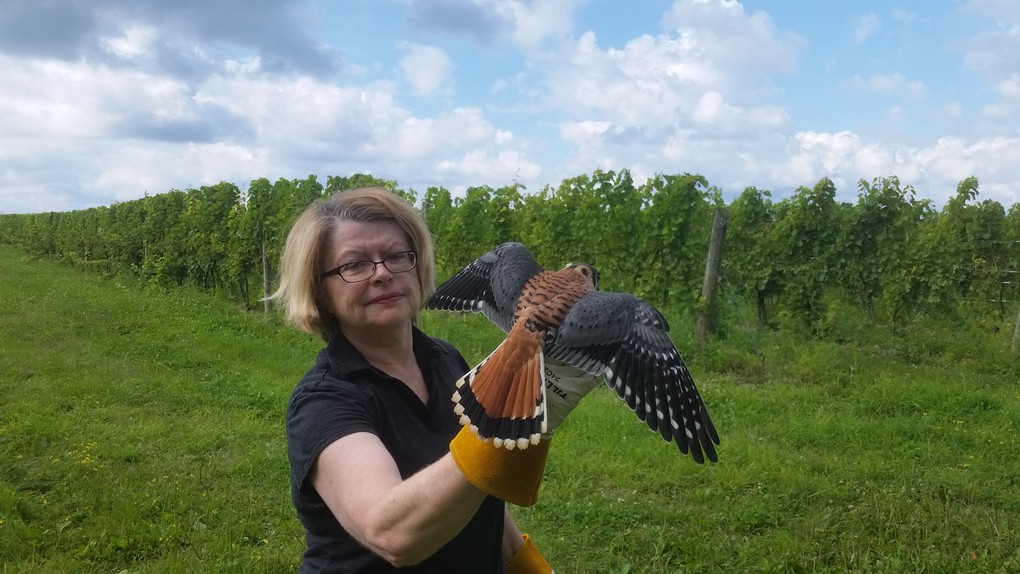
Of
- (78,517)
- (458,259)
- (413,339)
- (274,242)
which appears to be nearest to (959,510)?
(413,339)

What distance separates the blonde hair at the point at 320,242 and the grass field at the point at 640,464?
108 inches

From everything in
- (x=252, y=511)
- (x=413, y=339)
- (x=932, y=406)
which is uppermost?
(x=413, y=339)

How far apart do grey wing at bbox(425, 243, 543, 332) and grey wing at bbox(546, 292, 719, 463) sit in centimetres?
40

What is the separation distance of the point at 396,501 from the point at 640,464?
4683mm

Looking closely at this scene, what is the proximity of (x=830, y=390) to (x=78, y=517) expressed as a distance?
7.34 m

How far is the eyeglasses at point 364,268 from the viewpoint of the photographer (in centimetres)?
198

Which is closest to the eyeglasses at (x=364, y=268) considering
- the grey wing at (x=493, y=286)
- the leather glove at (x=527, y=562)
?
the grey wing at (x=493, y=286)

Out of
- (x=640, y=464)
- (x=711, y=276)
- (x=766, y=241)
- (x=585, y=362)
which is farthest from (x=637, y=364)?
(x=766, y=241)

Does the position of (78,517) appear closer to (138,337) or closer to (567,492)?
(567,492)

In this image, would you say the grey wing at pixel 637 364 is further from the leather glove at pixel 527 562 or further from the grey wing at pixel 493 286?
the leather glove at pixel 527 562

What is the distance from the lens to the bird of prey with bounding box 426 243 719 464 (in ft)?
4.62

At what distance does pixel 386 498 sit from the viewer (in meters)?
1.39

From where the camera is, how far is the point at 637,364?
1844 millimetres

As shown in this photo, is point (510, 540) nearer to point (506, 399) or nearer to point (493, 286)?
point (493, 286)
